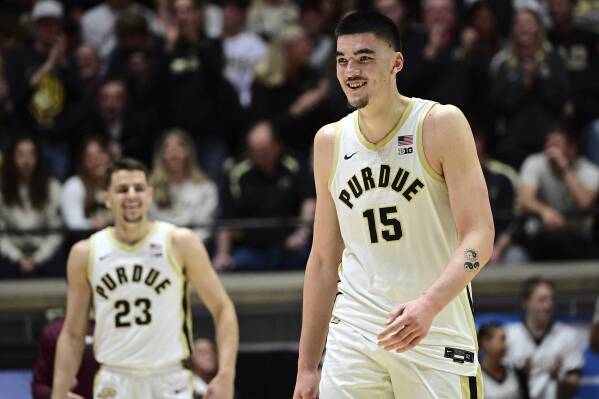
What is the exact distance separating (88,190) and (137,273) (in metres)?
3.22

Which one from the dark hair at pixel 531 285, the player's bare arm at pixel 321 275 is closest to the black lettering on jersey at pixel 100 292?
the player's bare arm at pixel 321 275

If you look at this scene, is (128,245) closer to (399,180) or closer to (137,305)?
(137,305)

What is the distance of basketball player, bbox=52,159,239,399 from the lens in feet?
21.8

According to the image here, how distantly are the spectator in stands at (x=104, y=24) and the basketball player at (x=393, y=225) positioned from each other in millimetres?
7341

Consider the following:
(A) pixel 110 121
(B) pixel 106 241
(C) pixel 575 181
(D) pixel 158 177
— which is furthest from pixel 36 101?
(C) pixel 575 181

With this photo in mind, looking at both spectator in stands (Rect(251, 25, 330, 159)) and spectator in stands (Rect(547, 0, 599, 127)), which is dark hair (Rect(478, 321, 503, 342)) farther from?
spectator in stands (Rect(547, 0, 599, 127))

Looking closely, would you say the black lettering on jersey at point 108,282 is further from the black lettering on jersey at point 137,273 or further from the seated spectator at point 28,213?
the seated spectator at point 28,213

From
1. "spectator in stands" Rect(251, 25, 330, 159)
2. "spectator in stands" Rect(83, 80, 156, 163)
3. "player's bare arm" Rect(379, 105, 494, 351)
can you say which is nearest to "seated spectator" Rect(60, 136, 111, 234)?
"spectator in stands" Rect(83, 80, 156, 163)

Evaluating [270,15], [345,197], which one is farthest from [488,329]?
[270,15]

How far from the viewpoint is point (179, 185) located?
9898 mm

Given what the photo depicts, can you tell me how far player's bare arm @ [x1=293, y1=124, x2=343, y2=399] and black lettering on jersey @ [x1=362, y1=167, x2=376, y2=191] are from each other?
0.18m

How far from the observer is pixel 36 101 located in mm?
10977

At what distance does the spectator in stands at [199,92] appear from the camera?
10555mm

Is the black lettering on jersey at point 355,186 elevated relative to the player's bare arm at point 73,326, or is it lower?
elevated
